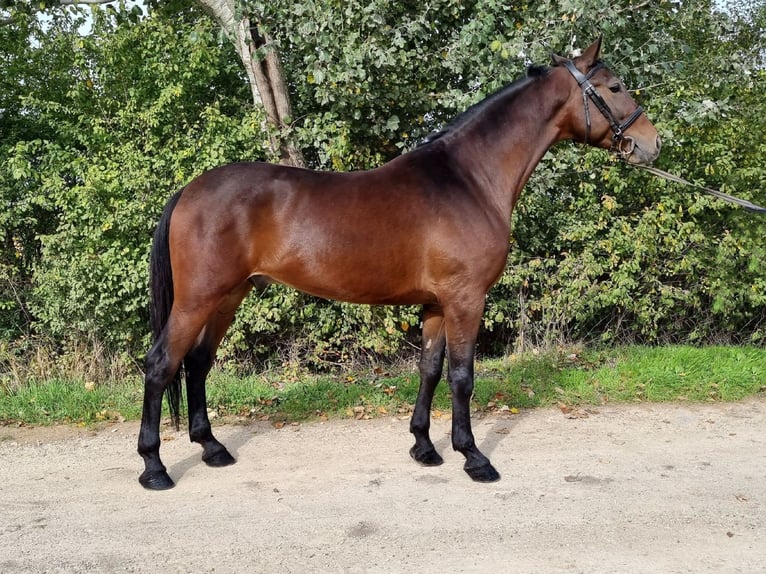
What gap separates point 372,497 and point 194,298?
1.57 metres

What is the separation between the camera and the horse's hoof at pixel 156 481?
152 inches

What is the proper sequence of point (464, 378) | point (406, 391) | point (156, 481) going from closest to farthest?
point (156, 481) < point (464, 378) < point (406, 391)

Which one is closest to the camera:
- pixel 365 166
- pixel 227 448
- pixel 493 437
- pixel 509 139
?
pixel 509 139

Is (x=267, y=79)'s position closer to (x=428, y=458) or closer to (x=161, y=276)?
(x=161, y=276)

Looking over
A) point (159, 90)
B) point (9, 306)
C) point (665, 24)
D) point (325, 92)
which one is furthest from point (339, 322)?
point (665, 24)

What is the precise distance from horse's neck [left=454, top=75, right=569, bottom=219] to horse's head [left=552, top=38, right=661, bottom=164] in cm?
11

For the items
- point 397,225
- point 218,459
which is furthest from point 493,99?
point 218,459

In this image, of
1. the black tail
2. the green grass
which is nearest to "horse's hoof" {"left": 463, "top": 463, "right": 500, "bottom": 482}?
the green grass

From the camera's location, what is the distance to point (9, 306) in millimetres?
7816

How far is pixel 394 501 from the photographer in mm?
3607

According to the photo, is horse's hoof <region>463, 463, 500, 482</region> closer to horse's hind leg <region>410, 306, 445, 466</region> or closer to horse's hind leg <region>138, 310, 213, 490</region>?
horse's hind leg <region>410, 306, 445, 466</region>

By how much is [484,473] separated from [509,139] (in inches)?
82.4

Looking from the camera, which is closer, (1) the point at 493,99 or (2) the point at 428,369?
(1) the point at 493,99

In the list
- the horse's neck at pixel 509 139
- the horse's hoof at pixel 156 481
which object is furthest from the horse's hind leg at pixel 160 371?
the horse's neck at pixel 509 139
